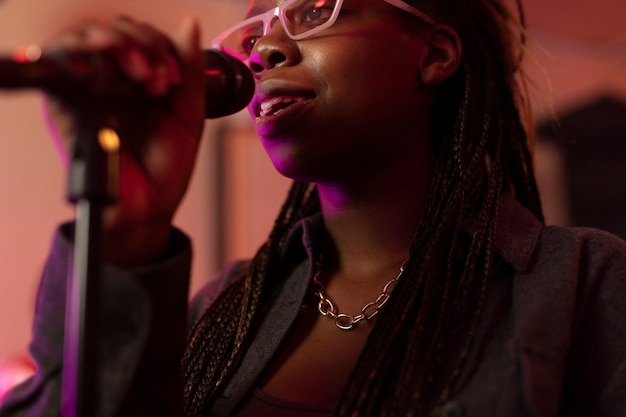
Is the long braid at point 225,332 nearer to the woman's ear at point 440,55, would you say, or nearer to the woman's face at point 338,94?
the woman's face at point 338,94

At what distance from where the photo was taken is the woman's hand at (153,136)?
0.76 metres

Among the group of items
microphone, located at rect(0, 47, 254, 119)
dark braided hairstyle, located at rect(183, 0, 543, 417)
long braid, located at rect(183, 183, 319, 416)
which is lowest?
long braid, located at rect(183, 183, 319, 416)

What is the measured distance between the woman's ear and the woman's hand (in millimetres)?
480

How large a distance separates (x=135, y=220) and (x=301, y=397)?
379mm

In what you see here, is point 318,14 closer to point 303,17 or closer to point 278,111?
point 303,17

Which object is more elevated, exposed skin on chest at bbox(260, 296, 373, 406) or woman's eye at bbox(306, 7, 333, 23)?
woman's eye at bbox(306, 7, 333, 23)

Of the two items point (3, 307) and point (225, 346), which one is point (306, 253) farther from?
point (3, 307)

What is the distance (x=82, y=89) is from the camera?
69 centimetres

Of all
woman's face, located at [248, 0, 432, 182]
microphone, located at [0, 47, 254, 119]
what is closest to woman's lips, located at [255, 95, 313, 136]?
woman's face, located at [248, 0, 432, 182]

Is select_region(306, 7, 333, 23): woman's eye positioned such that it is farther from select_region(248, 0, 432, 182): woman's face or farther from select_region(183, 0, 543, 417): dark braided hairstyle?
select_region(183, 0, 543, 417): dark braided hairstyle

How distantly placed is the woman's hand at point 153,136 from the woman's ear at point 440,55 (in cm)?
48

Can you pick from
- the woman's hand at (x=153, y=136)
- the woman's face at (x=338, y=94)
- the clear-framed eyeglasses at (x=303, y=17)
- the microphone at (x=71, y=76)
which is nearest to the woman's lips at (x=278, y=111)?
the woman's face at (x=338, y=94)

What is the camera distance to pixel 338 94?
110 centimetres

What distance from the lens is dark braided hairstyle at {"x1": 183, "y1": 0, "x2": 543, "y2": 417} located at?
95 centimetres
